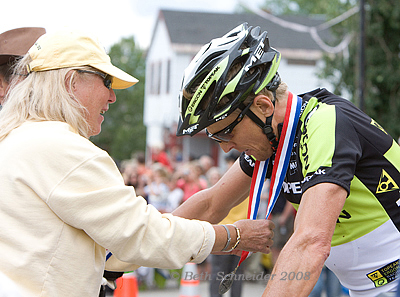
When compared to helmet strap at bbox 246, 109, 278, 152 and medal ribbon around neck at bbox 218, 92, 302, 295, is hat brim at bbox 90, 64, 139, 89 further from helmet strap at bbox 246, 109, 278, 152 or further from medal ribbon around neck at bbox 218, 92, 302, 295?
medal ribbon around neck at bbox 218, 92, 302, 295

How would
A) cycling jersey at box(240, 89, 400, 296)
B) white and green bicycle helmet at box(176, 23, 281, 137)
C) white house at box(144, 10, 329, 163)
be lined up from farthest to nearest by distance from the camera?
white house at box(144, 10, 329, 163)
white and green bicycle helmet at box(176, 23, 281, 137)
cycling jersey at box(240, 89, 400, 296)

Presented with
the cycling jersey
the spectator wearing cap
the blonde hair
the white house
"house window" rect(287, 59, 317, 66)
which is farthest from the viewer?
"house window" rect(287, 59, 317, 66)

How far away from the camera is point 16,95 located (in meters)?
2.43

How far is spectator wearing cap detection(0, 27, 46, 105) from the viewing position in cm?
348

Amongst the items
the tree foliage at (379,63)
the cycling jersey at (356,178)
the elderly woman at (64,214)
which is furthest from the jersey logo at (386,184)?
the tree foliage at (379,63)

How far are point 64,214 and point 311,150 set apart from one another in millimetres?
1097

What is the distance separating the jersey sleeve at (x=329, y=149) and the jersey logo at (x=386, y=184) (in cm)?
24

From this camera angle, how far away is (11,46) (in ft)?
11.5

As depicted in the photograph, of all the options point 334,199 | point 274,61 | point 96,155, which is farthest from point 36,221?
point 274,61


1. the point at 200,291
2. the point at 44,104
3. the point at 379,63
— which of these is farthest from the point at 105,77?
the point at 379,63

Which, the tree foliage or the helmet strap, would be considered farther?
the tree foliage

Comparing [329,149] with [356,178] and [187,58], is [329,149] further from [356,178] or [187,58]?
[187,58]

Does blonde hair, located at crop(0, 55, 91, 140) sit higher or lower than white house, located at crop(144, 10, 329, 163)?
higher

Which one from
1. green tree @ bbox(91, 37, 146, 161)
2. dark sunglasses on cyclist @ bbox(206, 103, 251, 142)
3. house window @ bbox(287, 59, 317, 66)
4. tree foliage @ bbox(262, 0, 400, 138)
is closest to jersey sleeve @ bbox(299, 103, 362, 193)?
dark sunglasses on cyclist @ bbox(206, 103, 251, 142)
